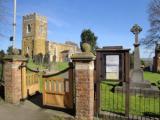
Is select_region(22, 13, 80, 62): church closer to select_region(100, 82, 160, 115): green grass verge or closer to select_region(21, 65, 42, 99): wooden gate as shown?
select_region(21, 65, 42, 99): wooden gate

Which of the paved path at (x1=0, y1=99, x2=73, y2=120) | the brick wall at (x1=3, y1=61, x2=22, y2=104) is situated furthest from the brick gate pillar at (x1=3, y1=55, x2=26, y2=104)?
the paved path at (x1=0, y1=99, x2=73, y2=120)

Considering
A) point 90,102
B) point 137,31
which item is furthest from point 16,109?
point 137,31

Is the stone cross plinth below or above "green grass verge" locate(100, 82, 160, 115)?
above

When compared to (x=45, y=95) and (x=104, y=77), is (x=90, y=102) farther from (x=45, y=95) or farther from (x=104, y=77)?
(x=45, y=95)

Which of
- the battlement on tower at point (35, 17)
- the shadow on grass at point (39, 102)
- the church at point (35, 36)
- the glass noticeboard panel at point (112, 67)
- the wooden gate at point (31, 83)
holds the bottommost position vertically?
the shadow on grass at point (39, 102)

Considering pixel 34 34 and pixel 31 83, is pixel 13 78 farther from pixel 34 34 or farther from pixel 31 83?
pixel 34 34

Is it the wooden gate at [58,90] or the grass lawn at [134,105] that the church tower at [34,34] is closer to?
the grass lawn at [134,105]

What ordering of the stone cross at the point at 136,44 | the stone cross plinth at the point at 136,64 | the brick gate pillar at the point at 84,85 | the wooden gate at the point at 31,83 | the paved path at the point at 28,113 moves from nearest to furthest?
the brick gate pillar at the point at 84,85 < the paved path at the point at 28,113 < the wooden gate at the point at 31,83 < the stone cross plinth at the point at 136,64 < the stone cross at the point at 136,44

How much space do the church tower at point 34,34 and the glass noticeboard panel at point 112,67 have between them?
60.9 meters

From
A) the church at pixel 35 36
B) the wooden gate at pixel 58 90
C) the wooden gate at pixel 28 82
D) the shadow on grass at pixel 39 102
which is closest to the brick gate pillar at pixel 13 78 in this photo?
the wooden gate at pixel 28 82

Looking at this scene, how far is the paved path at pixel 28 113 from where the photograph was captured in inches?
290

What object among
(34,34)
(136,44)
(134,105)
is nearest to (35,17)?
(34,34)

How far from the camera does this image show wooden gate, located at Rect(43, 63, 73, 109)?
25.2 feet

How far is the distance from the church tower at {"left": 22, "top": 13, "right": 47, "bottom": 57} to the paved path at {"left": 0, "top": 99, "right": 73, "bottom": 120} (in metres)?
58.9
